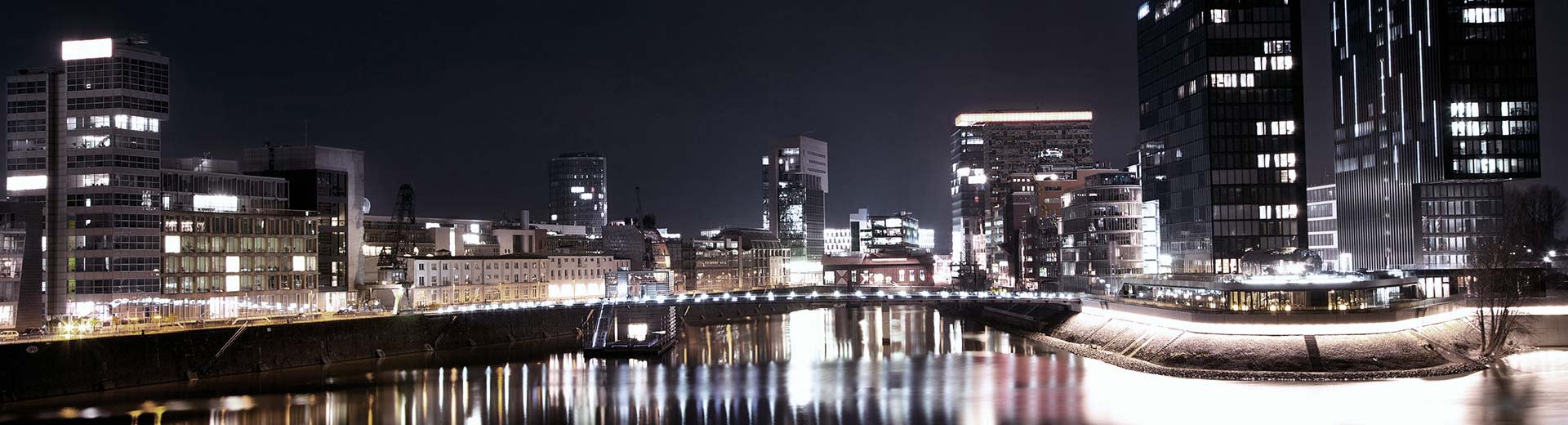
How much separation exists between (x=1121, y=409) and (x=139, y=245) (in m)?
77.9

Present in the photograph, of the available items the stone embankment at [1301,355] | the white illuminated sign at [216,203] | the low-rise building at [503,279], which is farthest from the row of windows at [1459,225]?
the white illuminated sign at [216,203]

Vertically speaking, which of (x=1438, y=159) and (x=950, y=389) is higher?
(x=1438, y=159)

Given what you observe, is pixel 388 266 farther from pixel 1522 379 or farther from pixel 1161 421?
pixel 1522 379

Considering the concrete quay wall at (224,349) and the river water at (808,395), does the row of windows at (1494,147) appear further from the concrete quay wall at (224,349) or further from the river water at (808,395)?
the concrete quay wall at (224,349)

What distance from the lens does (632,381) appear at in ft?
268

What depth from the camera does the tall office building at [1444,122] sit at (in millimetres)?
120375

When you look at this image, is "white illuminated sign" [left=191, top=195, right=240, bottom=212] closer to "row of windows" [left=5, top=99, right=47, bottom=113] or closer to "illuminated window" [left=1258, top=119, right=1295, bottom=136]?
"row of windows" [left=5, top=99, right=47, bottom=113]

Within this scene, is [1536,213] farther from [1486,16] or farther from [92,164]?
[92,164]

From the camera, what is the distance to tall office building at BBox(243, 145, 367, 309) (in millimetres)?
127750

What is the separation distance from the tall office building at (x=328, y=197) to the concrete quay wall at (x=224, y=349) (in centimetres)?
2394

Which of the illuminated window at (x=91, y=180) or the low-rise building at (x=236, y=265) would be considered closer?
the illuminated window at (x=91, y=180)

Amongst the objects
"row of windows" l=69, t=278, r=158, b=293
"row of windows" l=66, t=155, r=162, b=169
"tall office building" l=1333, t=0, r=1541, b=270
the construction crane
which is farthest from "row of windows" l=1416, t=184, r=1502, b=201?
"row of windows" l=66, t=155, r=162, b=169

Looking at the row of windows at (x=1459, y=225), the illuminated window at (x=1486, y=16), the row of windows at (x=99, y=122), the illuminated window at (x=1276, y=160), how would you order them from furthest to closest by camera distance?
the illuminated window at (x=1276, y=160)
the row of windows at (x=1459, y=225)
the illuminated window at (x=1486, y=16)
the row of windows at (x=99, y=122)

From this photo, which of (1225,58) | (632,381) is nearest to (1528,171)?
(1225,58)
